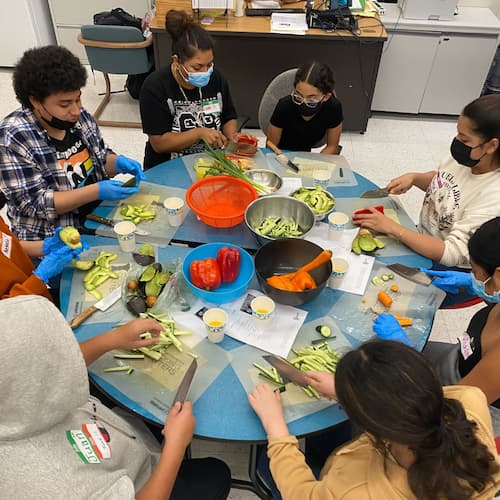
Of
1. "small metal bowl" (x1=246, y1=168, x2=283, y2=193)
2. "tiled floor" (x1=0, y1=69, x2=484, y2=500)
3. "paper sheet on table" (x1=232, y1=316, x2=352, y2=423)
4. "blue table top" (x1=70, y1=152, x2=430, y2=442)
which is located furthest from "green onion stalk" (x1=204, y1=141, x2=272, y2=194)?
"tiled floor" (x1=0, y1=69, x2=484, y2=500)

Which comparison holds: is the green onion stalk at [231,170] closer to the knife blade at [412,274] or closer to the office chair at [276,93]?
the knife blade at [412,274]

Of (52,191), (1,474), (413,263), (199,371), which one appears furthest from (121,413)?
(413,263)

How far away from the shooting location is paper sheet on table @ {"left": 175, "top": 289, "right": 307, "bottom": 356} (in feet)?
5.20

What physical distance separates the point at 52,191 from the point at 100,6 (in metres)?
3.71

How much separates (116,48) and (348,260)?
10.3 feet

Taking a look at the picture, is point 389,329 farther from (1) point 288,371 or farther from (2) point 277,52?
(2) point 277,52

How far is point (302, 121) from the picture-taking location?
278cm

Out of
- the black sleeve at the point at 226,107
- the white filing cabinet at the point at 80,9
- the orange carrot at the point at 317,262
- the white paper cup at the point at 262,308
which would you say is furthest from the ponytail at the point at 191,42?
the white filing cabinet at the point at 80,9

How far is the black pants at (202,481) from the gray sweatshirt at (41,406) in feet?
1.36

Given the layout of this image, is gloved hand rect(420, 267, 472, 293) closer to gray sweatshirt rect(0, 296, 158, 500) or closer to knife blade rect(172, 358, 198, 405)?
knife blade rect(172, 358, 198, 405)

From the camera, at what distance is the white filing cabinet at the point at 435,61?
4.11 m

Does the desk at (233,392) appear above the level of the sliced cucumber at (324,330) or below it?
below

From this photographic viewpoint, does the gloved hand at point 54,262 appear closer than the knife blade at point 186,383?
No

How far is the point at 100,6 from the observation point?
16.0 ft
